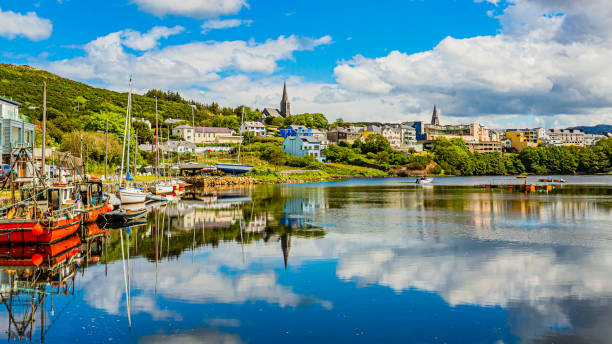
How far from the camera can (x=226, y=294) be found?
14711 mm

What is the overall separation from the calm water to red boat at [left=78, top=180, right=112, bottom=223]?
12.9 ft

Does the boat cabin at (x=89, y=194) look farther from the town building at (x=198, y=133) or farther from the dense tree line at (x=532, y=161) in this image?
the dense tree line at (x=532, y=161)

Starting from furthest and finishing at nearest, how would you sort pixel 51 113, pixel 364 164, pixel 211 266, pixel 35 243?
1. pixel 364 164
2. pixel 51 113
3. pixel 35 243
4. pixel 211 266

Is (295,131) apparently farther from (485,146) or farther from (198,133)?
(485,146)

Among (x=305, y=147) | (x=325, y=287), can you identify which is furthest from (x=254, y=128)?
(x=325, y=287)

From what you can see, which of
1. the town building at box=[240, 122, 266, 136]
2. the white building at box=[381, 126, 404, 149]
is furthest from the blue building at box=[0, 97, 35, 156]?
the white building at box=[381, 126, 404, 149]

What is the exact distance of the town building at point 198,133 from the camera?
13588cm

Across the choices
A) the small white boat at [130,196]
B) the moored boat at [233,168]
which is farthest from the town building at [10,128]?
the moored boat at [233,168]

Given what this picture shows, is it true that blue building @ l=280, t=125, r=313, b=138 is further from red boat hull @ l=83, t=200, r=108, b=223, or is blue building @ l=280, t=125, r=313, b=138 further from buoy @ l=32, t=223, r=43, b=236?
buoy @ l=32, t=223, r=43, b=236

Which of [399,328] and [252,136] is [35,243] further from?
[252,136]

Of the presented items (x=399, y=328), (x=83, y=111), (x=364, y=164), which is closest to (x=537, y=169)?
(x=364, y=164)

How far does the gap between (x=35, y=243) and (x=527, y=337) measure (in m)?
22.0

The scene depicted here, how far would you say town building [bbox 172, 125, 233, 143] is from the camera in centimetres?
13588

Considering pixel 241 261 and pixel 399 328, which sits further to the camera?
pixel 241 261
